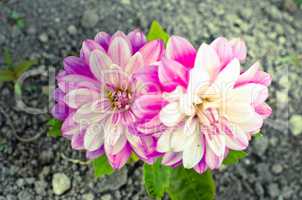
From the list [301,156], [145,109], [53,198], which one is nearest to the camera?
[145,109]

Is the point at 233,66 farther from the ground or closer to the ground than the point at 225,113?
farther from the ground

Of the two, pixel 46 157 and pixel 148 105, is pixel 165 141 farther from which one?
pixel 46 157

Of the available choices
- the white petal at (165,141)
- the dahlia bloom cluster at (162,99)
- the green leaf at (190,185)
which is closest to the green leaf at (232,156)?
the green leaf at (190,185)

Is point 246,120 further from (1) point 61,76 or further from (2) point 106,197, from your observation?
(2) point 106,197

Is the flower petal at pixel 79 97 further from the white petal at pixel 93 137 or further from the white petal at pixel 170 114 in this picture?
the white petal at pixel 170 114

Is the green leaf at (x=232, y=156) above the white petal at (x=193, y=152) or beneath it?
beneath

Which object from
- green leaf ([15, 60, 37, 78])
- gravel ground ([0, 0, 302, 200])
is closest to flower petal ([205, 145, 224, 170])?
gravel ground ([0, 0, 302, 200])

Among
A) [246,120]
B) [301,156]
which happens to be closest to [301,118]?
[301,156]

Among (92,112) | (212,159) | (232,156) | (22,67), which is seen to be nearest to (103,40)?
(92,112)
